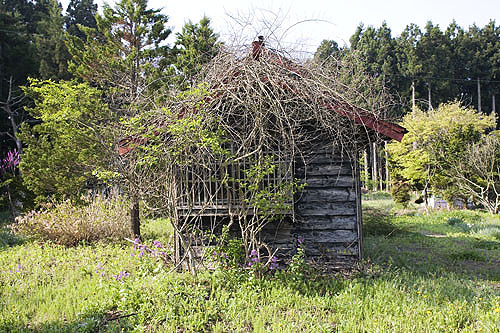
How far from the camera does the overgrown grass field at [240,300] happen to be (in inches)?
167

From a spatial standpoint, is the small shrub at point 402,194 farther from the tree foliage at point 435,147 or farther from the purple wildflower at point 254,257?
the purple wildflower at point 254,257

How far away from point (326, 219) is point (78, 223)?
6212mm

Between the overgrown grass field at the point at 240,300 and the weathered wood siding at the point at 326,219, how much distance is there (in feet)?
1.42

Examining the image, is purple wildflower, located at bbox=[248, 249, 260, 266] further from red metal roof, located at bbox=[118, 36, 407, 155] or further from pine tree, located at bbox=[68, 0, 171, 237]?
pine tree, located at bbox=[68, 0, 171, 237]

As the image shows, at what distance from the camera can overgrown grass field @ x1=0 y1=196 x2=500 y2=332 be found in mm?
4242

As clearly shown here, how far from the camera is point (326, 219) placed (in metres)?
6.23

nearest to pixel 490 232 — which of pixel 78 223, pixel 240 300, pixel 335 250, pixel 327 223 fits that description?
pixel 335 250

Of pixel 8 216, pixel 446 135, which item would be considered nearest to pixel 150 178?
pixel 8 216

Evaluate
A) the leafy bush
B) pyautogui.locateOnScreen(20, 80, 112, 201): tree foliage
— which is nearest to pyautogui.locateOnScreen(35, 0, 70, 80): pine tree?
pyautogui.locateOnScreen(20, 80, 112, 201): tree foliage

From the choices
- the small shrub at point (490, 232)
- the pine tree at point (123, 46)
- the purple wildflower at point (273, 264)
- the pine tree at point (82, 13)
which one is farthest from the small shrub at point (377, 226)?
the pine tree at point (82, 13)

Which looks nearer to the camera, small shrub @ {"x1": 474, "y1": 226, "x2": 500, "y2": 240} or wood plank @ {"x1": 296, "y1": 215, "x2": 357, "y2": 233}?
wood plank @ {"x1": 296, "y1": 215, "x2": 357, "y2": 233}

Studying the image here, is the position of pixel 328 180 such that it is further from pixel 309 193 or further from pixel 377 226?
pixel 377 226

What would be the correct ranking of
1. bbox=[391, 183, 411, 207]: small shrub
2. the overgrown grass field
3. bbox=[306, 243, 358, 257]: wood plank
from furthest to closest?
bbox=[391, 183, 411, 207]: small shrub → bbox=[306, 243, 358, 257]: wood plank → the overgrown grass field

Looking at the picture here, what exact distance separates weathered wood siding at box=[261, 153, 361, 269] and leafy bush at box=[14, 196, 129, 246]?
4.83 m
